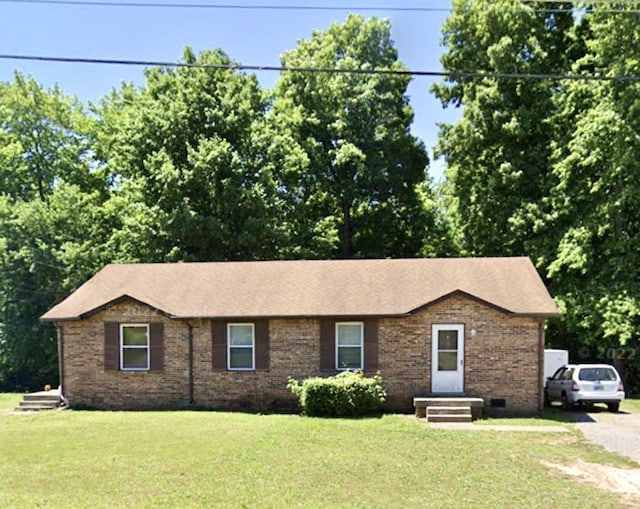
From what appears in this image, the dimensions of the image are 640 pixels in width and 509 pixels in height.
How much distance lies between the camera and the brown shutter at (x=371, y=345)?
1678 centimetres

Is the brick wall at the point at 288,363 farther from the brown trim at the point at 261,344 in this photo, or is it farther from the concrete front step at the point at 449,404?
the concrete front step at the point at 449,404

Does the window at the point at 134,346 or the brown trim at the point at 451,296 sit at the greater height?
the brown trim at the point at 451,296

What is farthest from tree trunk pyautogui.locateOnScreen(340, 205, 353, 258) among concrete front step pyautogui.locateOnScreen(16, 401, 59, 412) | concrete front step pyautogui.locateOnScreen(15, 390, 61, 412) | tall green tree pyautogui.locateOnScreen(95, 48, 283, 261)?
concrete front step pyautogui.locateOnScreen(16, 401, 59, 412)

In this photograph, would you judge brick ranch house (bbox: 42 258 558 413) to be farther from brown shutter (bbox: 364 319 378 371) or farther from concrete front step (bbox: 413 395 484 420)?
concrete front step (bbox: 413 395 484 420)

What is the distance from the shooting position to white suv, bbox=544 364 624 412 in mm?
16703

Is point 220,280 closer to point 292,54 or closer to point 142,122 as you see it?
point 142,122

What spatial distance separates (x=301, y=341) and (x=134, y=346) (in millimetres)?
5079

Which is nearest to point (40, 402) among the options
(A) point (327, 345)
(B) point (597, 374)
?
(A) point (327, 345)

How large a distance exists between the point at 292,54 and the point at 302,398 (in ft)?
87.7

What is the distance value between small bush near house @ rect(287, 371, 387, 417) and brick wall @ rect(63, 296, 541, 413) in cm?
113

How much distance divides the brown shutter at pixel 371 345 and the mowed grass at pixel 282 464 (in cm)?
258

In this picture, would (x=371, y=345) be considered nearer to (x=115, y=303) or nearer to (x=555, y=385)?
(x=555, y=385)

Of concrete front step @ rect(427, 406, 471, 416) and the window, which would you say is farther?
the window

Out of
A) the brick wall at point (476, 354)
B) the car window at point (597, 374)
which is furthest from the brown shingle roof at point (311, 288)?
the car window at point (597, 374)
